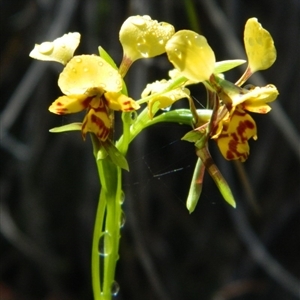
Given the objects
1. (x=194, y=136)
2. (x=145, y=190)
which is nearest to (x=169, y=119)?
(x=194, y=136)

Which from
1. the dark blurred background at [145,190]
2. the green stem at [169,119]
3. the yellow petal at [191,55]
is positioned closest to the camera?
the yellow petal at [191,55]

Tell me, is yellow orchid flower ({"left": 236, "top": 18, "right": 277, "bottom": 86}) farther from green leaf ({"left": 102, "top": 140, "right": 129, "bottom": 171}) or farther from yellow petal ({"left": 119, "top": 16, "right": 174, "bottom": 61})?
green leaf ({"left": 102, "top": 140, "right": 129, "bottom": 171})

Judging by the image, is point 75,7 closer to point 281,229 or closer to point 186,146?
point 186,146

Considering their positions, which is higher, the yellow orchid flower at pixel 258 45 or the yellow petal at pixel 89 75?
the yellow petal at pixel 89 75

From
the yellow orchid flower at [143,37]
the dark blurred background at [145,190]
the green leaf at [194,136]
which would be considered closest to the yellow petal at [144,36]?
the yellow orchid flower at [143,37]

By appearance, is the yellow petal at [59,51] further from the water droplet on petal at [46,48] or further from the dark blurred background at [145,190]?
the dark blurred background at [145,190]

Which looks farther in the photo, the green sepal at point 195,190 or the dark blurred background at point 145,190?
the dark blurred background at point 145,190
